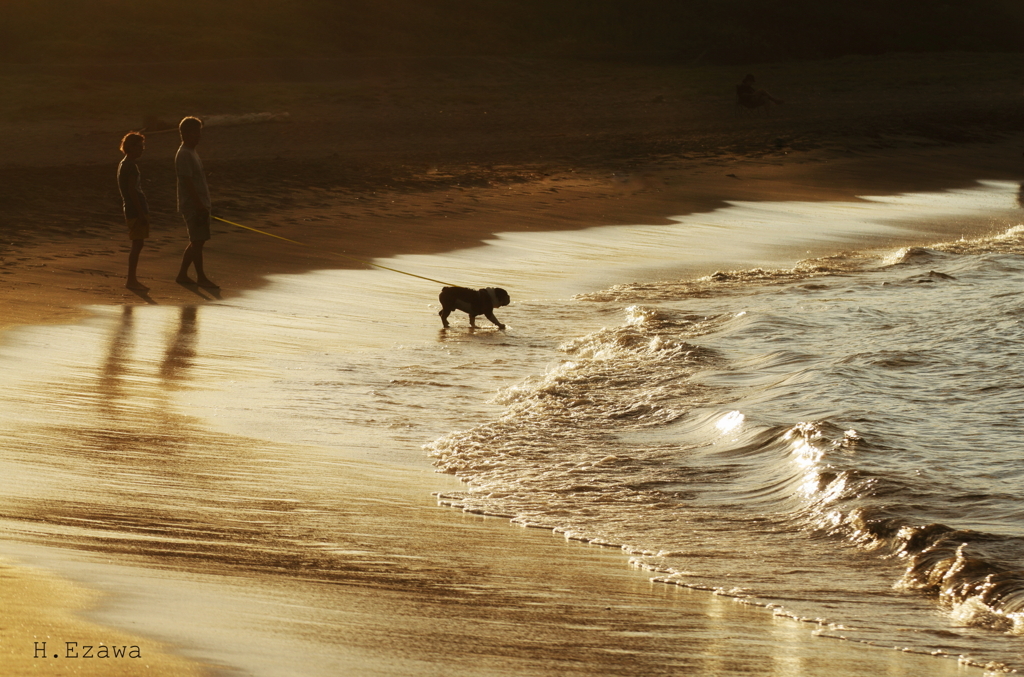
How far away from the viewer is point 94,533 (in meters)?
4.91

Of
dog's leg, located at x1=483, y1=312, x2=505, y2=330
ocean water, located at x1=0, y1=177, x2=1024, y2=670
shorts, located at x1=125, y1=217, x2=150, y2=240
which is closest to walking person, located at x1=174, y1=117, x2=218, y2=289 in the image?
shorts, located at x1=125, y1=217, x2=150, y2=240

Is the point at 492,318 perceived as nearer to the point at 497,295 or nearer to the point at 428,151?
the point at 497,295

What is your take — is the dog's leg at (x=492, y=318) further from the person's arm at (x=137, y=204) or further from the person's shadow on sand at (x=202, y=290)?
the person's arm at (x=137, y=204)

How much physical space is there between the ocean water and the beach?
57mm

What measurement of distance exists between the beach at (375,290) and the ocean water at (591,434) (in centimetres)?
6

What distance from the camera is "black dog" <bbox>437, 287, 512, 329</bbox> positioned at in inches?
398

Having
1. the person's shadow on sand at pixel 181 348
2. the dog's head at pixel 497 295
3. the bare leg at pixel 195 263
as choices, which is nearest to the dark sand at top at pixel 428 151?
the bare leg at pixel 195 263

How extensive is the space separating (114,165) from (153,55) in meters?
13.9

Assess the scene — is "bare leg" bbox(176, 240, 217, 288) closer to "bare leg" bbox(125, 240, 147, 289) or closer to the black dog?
"bare leg" bbox(125, 240, 147, 289)

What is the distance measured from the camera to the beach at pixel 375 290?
4.15 m

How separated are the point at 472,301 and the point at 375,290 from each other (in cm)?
192

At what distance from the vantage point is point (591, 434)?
23.2 feet

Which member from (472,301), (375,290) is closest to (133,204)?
(375,290)

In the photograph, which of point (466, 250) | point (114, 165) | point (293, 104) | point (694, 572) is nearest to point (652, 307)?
point (466, 250)
